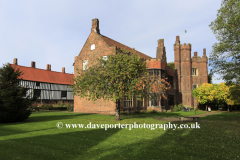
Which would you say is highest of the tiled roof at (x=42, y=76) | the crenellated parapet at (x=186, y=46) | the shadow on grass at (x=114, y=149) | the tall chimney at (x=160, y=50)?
the crenellated parapet at (x=186, y=46)

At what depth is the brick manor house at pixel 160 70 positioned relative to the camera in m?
29.3

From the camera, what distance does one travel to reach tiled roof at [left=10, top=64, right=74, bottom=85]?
155 feet

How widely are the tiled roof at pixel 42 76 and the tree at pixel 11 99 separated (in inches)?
1201

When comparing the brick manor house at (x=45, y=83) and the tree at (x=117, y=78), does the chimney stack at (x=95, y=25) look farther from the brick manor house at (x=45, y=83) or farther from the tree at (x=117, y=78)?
the brick manor house at (x=45, y=83)

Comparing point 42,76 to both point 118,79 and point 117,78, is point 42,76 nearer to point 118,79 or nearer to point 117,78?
point 117,78

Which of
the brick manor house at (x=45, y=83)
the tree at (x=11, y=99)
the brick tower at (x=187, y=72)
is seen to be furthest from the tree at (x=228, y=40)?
the brick manor house at (x=45, y=83)

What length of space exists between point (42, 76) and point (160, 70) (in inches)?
1324

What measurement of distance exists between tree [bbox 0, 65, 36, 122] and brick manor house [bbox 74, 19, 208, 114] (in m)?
6.83

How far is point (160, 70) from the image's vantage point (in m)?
33.7

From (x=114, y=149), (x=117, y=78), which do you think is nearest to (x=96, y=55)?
(x=117, y=78)

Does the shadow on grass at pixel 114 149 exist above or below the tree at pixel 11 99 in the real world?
below

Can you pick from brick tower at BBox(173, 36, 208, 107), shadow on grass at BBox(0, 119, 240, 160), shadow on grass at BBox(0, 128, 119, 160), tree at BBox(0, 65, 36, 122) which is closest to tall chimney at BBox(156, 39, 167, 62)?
brick tower at BBox(173, 36, 208, 107)

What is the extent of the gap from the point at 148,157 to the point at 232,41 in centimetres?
1570

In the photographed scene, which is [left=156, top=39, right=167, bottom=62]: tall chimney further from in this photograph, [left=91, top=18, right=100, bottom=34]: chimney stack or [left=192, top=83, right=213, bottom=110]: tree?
[left=91, top=18, right=100, bottom=34]: chimney stack
